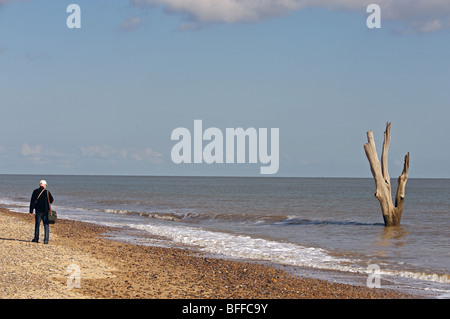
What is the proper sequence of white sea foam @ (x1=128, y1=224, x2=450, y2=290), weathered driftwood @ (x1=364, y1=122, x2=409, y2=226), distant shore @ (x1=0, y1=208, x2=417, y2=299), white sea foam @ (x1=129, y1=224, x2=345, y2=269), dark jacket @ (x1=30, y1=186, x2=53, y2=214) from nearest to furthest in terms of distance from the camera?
1. distant shore @ (x1=0, y1=208, x2=417, y2=299)
2. white sea foam @ (x1=128, y1=224, x2=450, y2=290)
3. dark jacket @ (x1=30, y1=186, x2=53, y2=214)
4. white sea foam @ (x1=129, y1=224, x2=345, y2=269)
5. weathered driftwood @ (x1=364, y1=122, x2=409, y2=226)

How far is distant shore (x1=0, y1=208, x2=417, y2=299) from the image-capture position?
9.99 metres

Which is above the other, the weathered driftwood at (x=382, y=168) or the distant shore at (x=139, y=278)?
the weathered driftwood at (x=382, y=168)

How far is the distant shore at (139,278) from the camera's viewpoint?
9992 millimetres

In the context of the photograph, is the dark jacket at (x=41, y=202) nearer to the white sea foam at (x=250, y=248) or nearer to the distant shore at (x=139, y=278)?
the distant shore at (x=139, y=278)

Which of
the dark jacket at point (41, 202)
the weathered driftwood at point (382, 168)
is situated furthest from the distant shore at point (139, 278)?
the weathered driftwood at point (382, 168)

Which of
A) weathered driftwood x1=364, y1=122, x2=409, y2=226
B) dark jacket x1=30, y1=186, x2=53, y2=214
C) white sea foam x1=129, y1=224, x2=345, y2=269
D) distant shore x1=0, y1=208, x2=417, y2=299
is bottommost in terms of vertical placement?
white sea foam x1=129, y1=224, x2=345, y2=269

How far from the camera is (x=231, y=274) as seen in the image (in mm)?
12500

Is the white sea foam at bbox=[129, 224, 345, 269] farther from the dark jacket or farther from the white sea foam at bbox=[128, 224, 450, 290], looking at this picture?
the dark jacket

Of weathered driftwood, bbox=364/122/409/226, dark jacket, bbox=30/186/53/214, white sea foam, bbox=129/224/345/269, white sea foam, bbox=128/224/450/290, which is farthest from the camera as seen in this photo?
weathered driftwood, bbox=364/122/409/226

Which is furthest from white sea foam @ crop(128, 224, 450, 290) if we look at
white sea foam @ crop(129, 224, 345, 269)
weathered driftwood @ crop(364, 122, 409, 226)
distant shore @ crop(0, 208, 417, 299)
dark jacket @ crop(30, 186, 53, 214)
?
weathered driftwood @ crop(364, 122, 409, 226)

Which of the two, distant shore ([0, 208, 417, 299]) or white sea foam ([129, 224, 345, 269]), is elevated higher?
distant shore ([0, 208, 417, 299])

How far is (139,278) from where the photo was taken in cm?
1151

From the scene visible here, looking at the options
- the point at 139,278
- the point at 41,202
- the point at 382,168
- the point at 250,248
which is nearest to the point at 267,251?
the point at 250,248

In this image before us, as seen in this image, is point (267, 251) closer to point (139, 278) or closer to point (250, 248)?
point (250, 248)
